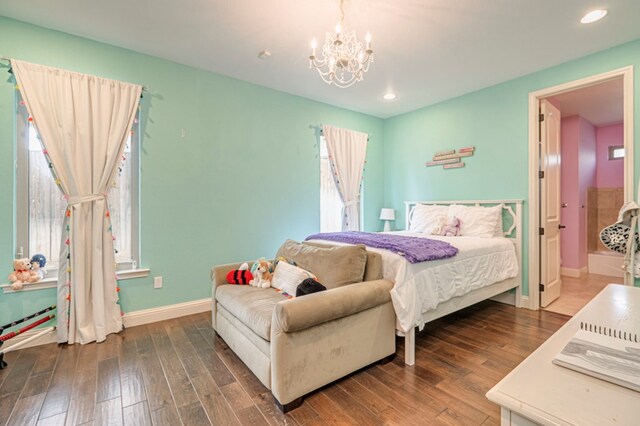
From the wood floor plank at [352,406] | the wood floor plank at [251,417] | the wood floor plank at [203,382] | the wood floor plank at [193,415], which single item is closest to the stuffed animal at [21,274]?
the wood floor plank at [203,382]

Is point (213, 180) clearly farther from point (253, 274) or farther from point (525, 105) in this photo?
point (525, 105)

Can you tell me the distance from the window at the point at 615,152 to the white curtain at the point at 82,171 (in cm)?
741

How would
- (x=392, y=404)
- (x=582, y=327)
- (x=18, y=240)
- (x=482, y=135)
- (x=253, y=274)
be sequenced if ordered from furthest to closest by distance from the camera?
(x=482, y=135), (x=253, y=274), (x=18, y=240), (x=392, y=404), (x=582, y=327)

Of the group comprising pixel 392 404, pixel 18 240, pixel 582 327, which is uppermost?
pixel 18 240

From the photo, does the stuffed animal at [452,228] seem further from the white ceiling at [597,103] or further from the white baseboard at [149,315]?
the white baseboard at [149,315]

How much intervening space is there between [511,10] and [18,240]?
4305mm

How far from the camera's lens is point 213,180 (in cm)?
324

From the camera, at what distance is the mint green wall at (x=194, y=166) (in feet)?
7.81

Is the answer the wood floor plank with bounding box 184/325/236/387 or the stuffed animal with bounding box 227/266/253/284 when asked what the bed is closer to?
the stuffed animal with bounding box 227/266/253/284

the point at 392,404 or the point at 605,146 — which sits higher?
the point at 605,146

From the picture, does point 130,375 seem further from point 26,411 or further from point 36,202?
point 36,202

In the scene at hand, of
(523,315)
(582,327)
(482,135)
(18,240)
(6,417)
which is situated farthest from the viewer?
(482,135)

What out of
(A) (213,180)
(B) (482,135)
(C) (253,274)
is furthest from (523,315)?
(A) (213,180)

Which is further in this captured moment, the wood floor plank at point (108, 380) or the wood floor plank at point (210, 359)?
the wood floor plank at point (210, 359)
